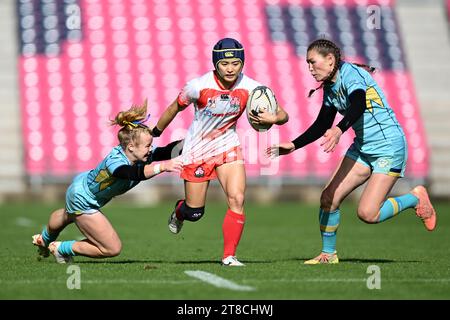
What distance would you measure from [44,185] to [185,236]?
6.90 m

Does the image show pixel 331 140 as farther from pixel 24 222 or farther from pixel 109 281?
pixel 24 222

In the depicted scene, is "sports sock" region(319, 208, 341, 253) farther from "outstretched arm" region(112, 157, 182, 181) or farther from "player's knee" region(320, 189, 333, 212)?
"outstretched arm" region(112, 157, 182, 181)

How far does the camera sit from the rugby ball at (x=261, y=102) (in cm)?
802

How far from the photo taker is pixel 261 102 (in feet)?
26.4

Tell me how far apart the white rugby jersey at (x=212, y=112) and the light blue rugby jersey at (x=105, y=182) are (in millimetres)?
607

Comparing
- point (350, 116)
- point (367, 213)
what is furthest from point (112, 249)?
point (350, 116)

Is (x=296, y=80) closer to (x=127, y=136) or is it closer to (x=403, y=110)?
(x=403, y=110)

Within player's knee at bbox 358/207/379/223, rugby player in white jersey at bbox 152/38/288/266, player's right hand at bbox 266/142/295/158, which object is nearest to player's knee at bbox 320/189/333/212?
player's knee at bbox 358/207/379/223

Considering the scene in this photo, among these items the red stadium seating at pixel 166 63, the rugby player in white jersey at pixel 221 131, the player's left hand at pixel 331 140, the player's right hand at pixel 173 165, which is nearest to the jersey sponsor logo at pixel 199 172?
the rugby player in white jersey at pixel 221 131

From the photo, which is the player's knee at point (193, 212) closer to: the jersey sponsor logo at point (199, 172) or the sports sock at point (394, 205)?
the jersey sponsor logo at point (199, 172)

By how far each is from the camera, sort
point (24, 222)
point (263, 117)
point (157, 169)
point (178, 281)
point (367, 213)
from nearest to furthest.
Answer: point (178, 281), point (157, 169), point (263, 117), point (367, 213), point (24, 222)

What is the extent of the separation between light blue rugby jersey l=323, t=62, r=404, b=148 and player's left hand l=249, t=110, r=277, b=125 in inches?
27.3

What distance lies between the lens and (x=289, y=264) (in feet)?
27.5

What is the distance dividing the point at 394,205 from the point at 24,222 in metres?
7.72
